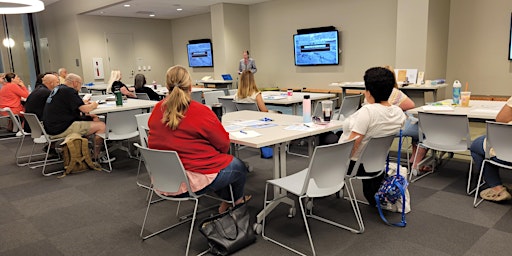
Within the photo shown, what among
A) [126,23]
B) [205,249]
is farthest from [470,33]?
[126,23]

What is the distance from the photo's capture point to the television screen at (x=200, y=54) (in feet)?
37.6

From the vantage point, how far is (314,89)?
8.93m

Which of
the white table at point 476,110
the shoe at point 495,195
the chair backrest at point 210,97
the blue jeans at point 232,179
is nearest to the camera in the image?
the blue jeans at point 232,179

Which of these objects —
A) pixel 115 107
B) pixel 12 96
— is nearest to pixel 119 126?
pixel 115 107

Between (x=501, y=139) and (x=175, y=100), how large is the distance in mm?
2463

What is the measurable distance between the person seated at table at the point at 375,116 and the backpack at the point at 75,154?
3262mm

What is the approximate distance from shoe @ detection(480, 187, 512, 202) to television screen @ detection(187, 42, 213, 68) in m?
9.26

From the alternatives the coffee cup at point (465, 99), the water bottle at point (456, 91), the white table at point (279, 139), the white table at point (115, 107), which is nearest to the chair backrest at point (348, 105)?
the water bottle at point (456, 91)

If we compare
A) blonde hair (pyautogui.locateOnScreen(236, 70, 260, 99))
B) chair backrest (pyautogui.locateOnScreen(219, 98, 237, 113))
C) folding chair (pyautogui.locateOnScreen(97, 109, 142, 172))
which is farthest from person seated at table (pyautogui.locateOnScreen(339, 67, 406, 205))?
folding chair (pyautogui.locateOnScreen(97, 109, 142, 172))

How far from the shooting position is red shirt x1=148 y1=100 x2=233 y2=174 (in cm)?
237

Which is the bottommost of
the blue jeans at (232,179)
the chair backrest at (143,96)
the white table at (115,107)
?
the blue jeans at (232,179)

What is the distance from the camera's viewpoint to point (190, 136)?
2.37m

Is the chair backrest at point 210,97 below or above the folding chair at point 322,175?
above

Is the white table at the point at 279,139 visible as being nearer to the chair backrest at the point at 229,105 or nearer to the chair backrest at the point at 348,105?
the chair backrest at the point at 229,105
